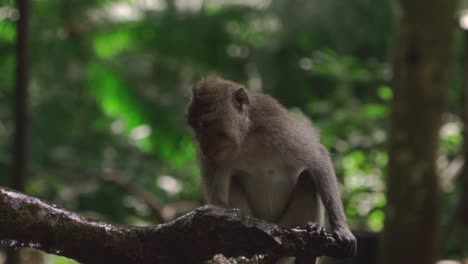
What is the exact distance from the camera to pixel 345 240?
3607 mm

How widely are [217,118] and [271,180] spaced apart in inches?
21.0

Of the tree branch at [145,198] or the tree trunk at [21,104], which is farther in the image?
the tree branch at [145,198]

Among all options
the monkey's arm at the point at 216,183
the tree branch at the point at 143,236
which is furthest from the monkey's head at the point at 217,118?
the tree branch at the point at 143,236

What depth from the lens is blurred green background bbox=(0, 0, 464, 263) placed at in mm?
8250

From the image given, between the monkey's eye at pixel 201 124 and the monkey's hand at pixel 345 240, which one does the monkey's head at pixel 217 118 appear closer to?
the monkey's eye at pixel 201 124

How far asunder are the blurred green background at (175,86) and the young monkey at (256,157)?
10.9 feet

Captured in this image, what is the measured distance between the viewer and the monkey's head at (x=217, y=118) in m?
4.23

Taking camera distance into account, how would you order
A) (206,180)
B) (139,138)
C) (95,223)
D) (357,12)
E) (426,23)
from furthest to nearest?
(139,138) < (357,12) < (426,23) < (206,180) < (95,223)

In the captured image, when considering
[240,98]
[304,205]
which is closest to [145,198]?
[240,98]

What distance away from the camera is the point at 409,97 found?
6.79 metres

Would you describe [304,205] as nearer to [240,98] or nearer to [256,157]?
[256,157]

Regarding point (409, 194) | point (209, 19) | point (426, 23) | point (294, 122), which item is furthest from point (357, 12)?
point (294, 122)

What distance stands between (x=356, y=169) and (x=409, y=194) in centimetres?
171

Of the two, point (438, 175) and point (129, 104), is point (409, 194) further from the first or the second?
point (129, 104)
